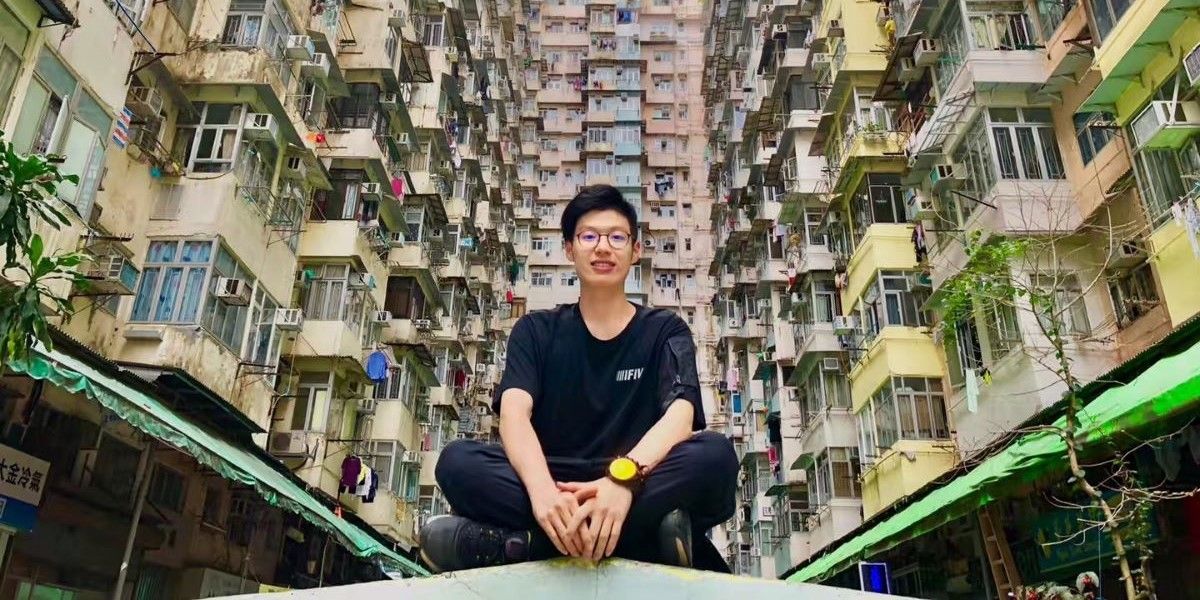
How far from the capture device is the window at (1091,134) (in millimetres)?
11164

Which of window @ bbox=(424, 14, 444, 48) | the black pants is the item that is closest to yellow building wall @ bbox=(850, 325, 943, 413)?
the black pants

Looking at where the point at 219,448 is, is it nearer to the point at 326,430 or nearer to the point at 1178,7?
the point at 326,430

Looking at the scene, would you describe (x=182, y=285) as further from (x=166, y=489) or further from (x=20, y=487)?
(x=20, y=487)

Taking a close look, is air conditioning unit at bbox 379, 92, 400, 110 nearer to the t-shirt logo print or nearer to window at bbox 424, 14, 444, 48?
window at bbox 424, 14, 444, 48

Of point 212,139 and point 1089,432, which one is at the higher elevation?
point 212,139

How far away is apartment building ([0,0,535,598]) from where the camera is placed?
869 centimetres

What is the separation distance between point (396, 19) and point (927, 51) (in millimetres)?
12855

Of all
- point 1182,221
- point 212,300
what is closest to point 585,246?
point 1182,221

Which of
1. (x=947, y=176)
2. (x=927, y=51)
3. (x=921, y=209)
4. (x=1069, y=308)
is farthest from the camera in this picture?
(x=921, y=209)

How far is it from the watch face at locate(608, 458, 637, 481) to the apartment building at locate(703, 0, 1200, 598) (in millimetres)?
5376

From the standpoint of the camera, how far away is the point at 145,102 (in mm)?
11945

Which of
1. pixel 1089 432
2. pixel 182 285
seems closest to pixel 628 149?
pixel 182 285

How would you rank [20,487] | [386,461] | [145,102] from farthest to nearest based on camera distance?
1. [386,461]
2. [145,102]
3. [20,487]

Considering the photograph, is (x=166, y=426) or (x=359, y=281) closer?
(x=166, y=426)
